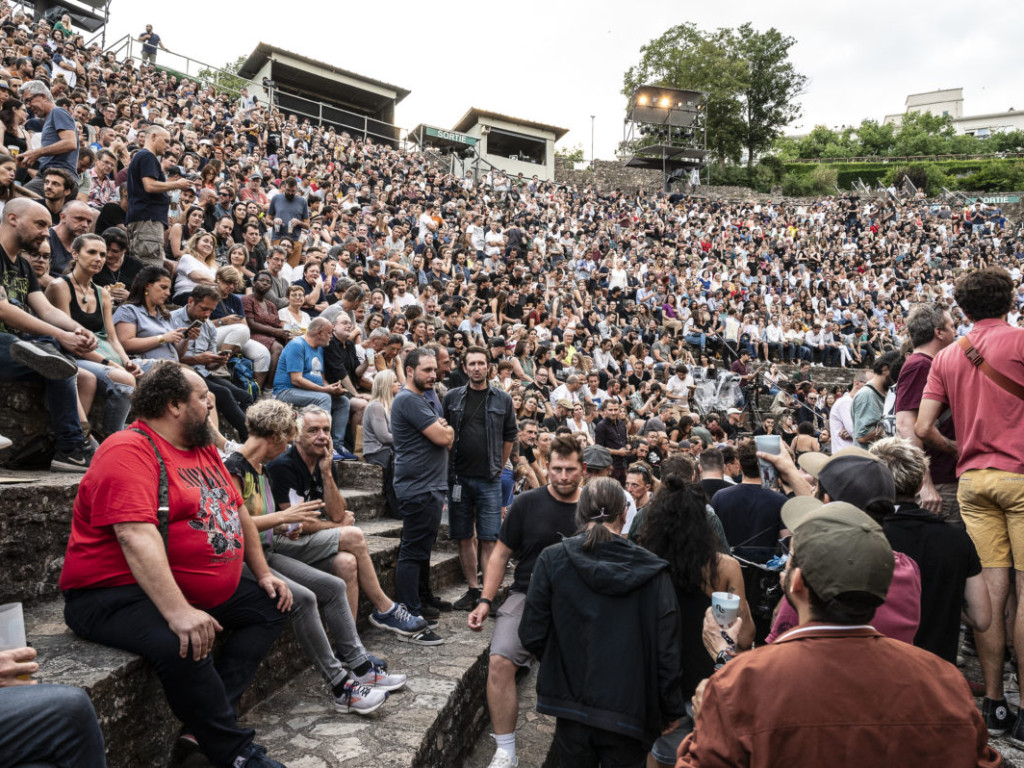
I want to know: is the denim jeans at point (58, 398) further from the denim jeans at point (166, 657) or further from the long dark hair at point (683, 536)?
the long dark hair at point (683, 536)

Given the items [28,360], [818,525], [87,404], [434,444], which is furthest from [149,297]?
[818,525]

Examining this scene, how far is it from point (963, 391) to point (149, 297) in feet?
15.6

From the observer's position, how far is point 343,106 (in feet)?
99.0

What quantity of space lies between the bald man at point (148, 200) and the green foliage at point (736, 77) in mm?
43067

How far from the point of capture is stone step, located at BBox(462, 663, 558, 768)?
3.61m

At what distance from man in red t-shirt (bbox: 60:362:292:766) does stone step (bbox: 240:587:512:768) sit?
37 centimetres

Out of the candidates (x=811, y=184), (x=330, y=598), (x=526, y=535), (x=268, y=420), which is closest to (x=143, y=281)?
(x=268, y=420)

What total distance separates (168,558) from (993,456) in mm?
3366

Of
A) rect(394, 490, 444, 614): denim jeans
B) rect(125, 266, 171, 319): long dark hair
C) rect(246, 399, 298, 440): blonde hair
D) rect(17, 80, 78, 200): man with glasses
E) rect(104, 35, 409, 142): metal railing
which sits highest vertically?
rect(104, 35, 409, 142): metal railing

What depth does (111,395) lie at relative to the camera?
373cm

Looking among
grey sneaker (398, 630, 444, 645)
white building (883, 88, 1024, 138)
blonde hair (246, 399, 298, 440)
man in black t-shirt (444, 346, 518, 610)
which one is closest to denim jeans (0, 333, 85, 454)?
blonde hair (246, 399, 298, 440)

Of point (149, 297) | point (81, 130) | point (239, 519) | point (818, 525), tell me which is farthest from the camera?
point (81, 130)

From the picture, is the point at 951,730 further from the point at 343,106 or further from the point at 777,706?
the point at 343,106

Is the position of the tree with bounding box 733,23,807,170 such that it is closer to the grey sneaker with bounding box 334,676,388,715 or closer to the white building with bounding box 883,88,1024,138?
the white building with bounding box 883,88,1024,138
